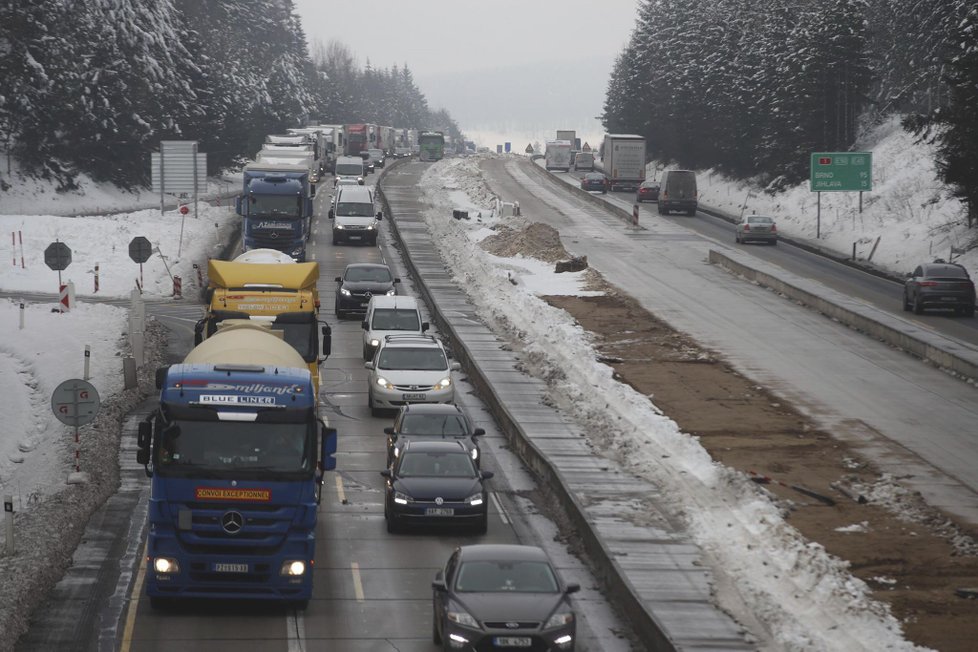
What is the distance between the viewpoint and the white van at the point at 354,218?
2404 inches

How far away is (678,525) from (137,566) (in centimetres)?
865

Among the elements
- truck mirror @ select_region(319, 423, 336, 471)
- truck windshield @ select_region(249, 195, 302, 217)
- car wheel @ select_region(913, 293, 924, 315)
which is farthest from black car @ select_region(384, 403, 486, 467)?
truck windshield @ select_region(249, 195, 302, 217)

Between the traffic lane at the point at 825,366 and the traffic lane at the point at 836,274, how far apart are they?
316 cm

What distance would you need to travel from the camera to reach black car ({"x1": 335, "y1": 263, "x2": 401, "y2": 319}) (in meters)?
Answer: 43.5

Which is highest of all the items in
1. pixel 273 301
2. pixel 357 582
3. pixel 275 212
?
pixel 275 212

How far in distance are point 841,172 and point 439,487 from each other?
5191 centimetres

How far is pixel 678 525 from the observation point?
72.1 feet

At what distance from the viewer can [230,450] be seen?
16438 mm

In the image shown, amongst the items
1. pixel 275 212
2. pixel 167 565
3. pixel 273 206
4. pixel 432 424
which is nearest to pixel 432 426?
pixel 432 424

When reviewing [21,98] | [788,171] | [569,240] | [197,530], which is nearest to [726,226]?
[788,171]

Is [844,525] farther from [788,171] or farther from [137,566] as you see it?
[788,171]

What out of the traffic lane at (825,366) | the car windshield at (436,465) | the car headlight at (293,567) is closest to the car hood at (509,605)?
the car headlight at (293,567)

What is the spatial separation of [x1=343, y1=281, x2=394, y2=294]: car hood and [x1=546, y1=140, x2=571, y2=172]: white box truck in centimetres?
8163

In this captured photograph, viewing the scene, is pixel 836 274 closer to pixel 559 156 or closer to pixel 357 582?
pixel 357 582
